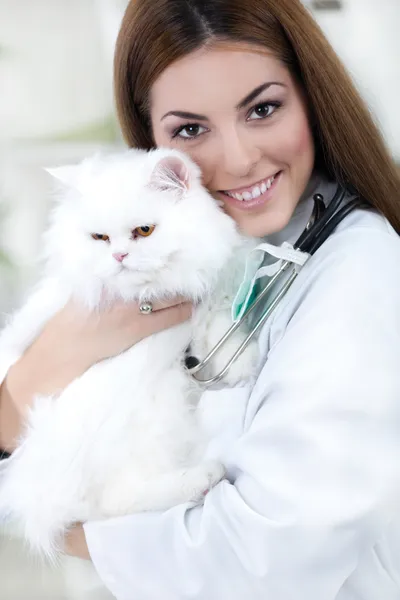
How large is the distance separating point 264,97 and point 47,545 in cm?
94

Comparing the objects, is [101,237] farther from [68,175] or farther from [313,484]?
[313,484]

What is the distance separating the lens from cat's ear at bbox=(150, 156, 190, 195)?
1.06 m

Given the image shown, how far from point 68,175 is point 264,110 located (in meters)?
0.42

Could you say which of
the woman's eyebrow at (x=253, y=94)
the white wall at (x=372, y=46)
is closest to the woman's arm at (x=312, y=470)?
the woman's eyebrow at (x=253, y=94)

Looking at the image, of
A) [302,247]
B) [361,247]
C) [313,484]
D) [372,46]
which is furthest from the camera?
[372,46]

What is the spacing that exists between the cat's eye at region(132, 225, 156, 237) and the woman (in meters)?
0.18

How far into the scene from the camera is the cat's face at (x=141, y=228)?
1048mm

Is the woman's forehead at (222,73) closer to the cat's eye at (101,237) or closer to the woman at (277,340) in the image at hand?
the woman at (277,340)

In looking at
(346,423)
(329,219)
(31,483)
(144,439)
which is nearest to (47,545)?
(31,483)

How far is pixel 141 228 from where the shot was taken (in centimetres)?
106

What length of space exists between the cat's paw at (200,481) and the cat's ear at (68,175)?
24.1 inches

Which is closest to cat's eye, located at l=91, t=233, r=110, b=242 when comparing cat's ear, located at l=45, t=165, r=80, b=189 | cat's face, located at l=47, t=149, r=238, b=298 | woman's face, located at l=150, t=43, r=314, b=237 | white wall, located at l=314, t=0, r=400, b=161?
cat's face, located at l=47, t=149, r=238, b=298

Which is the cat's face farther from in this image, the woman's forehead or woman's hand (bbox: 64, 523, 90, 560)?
woman's hand (bbox: 64, 523, 90, 560)

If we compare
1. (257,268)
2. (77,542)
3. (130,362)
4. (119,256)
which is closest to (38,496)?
(77,542)
